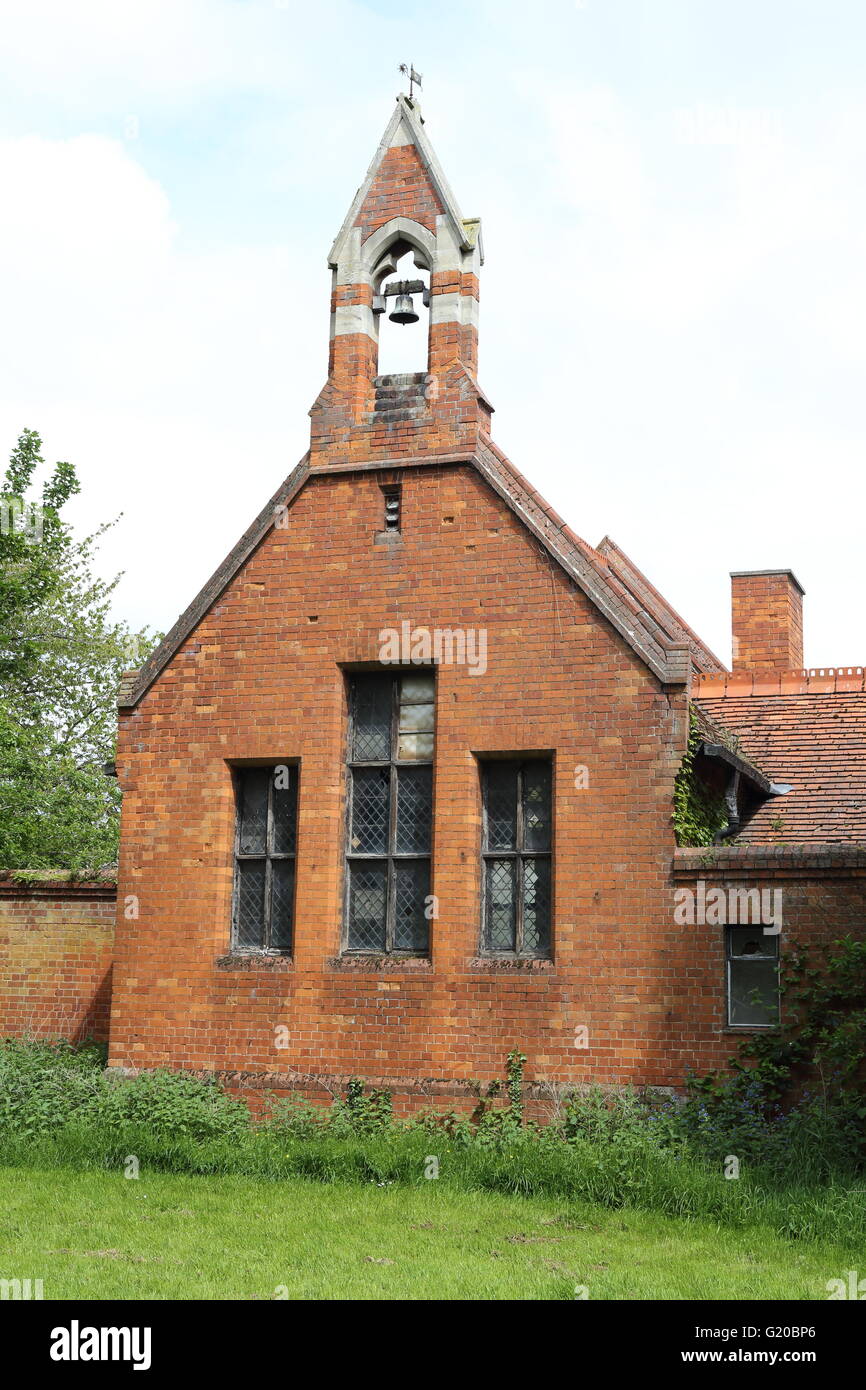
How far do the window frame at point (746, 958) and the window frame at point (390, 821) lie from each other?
9.00ft

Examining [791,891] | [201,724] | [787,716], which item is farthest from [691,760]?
[201,724]

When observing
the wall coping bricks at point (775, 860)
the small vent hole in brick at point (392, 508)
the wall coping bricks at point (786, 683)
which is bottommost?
the wall coping bricks at point (775, 860)

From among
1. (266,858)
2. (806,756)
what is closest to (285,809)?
(266,858)

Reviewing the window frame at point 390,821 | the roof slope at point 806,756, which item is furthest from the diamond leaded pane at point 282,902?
the roof slope at point 806,756

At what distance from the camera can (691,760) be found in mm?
13094

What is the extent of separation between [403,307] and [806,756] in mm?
6418

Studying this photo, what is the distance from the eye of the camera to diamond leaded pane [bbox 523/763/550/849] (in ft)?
43.3

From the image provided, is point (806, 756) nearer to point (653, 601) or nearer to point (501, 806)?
point (501, 806)

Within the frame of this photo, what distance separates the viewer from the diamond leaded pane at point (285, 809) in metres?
14.0

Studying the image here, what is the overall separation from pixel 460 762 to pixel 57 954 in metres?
5.35

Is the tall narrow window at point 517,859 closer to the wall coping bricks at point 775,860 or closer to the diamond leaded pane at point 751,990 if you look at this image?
the wall coping bricks at point 775,860

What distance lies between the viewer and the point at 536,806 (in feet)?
43.5

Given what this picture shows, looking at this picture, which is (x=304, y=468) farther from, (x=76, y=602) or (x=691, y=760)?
(x=76, y=602)

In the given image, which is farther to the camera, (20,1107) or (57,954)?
(57,954)
